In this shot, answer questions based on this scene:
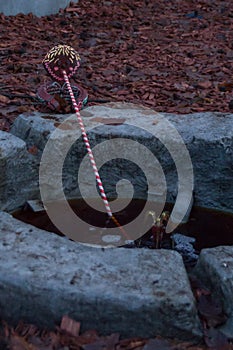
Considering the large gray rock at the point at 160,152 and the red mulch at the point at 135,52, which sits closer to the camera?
the large gray rock at the point at 160,152

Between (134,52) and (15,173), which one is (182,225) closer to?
(15,173)

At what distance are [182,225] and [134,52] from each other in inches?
105

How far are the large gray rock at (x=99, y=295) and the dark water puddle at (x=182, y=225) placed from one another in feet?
2.62

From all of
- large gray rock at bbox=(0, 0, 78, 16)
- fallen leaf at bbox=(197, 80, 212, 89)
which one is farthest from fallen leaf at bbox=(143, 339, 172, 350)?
large gray rock at bbox=(0, 0, 78, 16)

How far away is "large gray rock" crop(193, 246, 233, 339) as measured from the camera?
232 centimetres

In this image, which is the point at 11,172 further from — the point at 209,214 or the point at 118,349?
the point at 118,349

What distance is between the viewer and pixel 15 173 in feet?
10.8

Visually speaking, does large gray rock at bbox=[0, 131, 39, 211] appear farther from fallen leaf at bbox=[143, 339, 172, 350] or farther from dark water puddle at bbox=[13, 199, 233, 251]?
fallen leaf at bbox=[143, 339, 172, 350]

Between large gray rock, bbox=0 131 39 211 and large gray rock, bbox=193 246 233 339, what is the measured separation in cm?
125

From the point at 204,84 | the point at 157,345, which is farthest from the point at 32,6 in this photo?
the point at 157,345

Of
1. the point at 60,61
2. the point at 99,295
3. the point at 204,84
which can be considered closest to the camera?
the point at 99,295

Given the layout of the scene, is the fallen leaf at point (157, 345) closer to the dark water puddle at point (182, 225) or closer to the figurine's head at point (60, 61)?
the dark water puddle at point (182, 225)

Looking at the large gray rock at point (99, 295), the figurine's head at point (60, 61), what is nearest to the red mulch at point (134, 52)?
the figurine's head at point (60, 61)

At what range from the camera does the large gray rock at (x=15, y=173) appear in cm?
321
